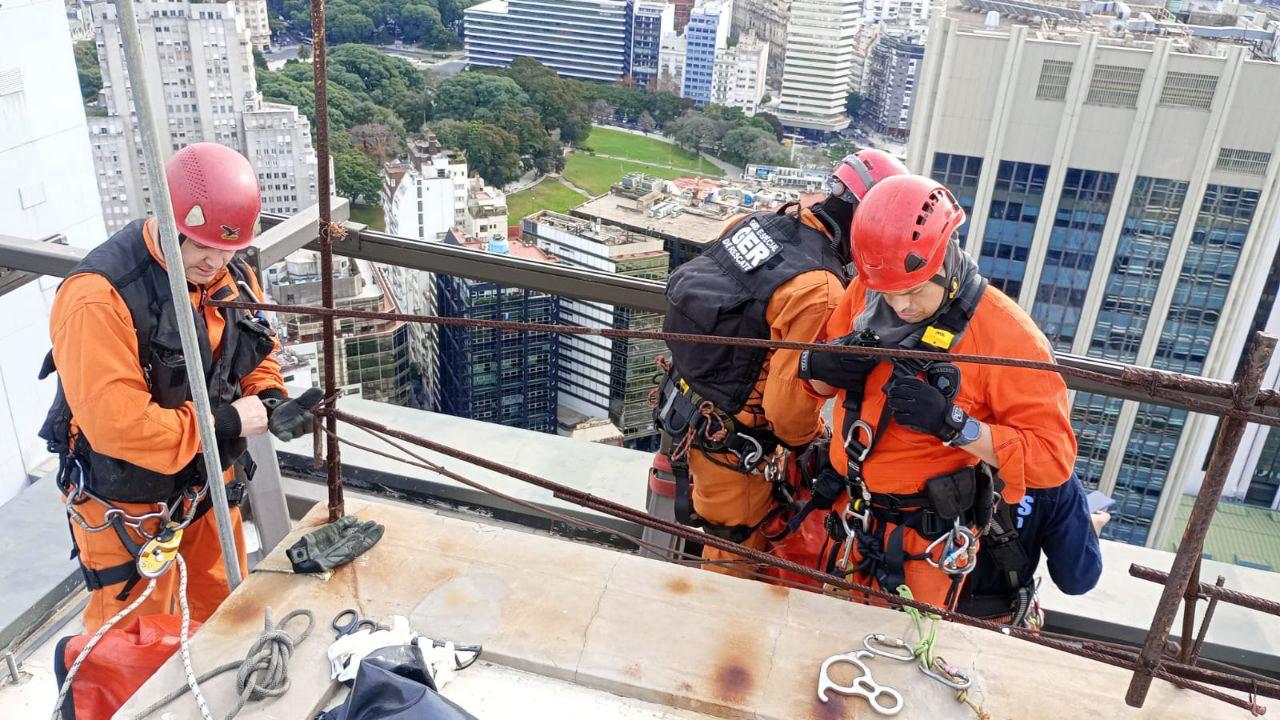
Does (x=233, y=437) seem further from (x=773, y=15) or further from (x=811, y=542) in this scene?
(x=773, y=15)

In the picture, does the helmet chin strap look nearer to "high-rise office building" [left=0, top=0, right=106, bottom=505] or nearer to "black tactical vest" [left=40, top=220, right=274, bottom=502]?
"black tactical vest" [left=40, top=220, right=274, bottom=502]

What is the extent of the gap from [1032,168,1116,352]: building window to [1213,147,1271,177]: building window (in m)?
2.82

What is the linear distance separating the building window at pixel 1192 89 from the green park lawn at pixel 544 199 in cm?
1659

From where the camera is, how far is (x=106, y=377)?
2.32 metres

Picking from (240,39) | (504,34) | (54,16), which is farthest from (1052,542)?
(504,34)

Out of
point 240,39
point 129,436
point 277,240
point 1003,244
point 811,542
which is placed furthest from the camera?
point 1003,244

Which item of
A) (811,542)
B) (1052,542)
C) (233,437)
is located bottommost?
(811,542)

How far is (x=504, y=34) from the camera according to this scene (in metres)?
43.6

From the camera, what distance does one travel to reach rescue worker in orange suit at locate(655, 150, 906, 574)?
2727 mm

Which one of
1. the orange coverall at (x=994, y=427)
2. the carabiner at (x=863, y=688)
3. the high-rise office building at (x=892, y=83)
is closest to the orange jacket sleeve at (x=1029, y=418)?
the orange coverall at (x=994, y=427)

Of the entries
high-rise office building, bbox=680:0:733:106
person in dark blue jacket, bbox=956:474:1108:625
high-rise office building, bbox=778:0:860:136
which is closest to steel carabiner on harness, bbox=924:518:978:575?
person in dark blue jacket, bbox=956:474:1108:625

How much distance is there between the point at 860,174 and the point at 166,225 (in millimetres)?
1899

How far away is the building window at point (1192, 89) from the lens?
924 inches

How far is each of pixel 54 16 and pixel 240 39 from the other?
12.6m
